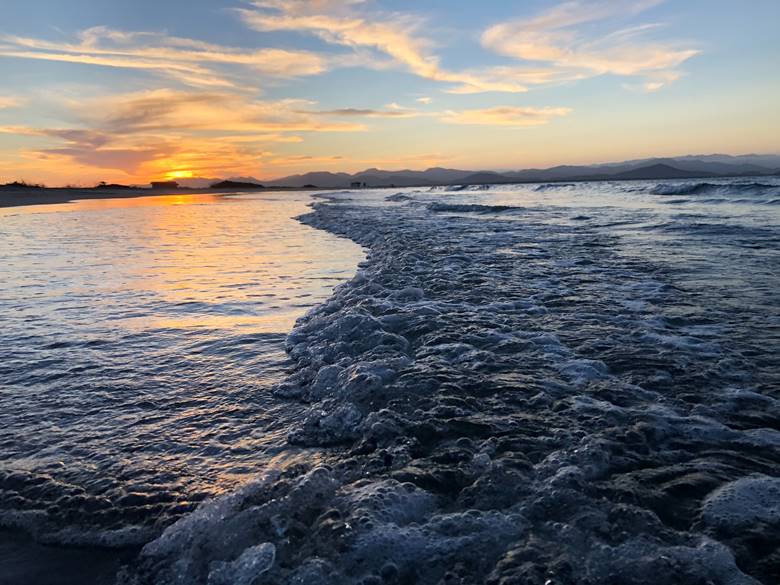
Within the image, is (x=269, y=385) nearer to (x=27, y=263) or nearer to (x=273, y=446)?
(x=273, y=446)

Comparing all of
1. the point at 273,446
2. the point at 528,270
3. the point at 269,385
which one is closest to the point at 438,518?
the point at 273,446

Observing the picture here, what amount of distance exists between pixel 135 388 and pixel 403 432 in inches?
90.0

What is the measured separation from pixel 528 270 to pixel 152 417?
6462 mm

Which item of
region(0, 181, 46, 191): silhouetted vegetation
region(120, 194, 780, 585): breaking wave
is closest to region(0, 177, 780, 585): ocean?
region(120, 194, 780, 585): breaking wave

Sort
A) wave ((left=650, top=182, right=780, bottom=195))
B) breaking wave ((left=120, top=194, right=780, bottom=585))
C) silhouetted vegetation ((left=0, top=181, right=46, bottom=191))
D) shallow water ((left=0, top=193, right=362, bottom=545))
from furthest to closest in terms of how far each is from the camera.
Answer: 1. silhouetted vegetation ((left=0, top=181, right=46, bottom=191))
2. wave ((left=650, top=182, right=780, bottom=195))
3. shallow water ((left=0, top=193, right=362, bottom=545))
4. breaking wave ((left=120, top=194, right=780, bottom=585))

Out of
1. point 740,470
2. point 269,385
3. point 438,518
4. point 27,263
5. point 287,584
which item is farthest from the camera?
point 27,263

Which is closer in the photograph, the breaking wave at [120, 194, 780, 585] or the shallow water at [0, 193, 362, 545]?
the breaking wave at [120, 194, 780, 585]

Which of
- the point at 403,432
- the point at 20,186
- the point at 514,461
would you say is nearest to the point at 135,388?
the point at 403,432

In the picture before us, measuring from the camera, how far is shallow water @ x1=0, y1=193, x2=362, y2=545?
104 inches

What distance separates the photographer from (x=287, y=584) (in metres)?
2.03

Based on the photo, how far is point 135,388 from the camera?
4.04 meters

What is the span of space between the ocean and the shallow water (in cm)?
2

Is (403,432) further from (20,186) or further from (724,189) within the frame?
(20,186)

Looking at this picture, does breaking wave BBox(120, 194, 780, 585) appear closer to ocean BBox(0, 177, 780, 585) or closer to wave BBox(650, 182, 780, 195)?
ocean BBox(0, 177, 780, 585)
